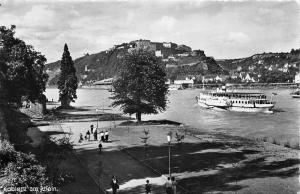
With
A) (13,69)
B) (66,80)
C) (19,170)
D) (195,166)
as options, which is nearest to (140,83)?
(13,69)

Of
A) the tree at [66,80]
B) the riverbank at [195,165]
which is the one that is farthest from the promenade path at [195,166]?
the tree at [66,80]

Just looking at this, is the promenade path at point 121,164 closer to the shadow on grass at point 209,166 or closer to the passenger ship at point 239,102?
the shadow on grass at point 209,166

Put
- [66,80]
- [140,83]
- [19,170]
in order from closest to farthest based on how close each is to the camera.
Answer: [19,170]
[140,83]
[66,80]

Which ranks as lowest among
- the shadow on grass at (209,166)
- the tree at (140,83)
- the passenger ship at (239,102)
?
the shadow on grass at (209,166)

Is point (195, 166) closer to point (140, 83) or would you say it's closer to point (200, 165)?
point (200, 165)

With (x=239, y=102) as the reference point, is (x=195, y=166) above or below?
below

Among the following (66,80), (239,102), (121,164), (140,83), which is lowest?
(121,164)

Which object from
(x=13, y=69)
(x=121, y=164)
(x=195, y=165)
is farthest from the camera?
(x=13, y=69)

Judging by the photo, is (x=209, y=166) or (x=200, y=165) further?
(x=200, y=165)
